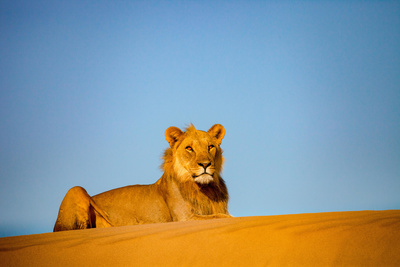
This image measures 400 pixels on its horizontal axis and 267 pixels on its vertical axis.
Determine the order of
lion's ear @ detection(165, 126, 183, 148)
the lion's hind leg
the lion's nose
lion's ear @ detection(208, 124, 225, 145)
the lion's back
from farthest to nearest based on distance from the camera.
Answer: lion's ear @ detection(208, 124, 225, 145) < lion's ear @ detection(165, 126, 183, 148) < the lion's back < the lion's nose < the lion's hind leg

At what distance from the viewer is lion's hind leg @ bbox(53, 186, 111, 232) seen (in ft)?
27.2

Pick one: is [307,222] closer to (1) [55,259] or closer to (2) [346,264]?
(2) [346,264]

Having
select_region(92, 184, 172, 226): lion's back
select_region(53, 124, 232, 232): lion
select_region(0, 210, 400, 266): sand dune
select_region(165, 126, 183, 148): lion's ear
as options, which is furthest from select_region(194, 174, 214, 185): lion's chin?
select_region(0, 210, 400, 266): sand dune

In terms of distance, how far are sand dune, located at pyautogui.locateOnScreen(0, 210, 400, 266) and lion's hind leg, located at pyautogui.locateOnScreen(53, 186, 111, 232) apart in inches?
161

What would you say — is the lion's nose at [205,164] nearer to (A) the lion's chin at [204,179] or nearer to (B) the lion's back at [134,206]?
(A) the lion's chin at [204,179]

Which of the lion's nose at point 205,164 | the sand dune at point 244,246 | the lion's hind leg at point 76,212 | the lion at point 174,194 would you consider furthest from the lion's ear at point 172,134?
the sand dune at point 244,246

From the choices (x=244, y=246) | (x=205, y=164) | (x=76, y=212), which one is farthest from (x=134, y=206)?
(x=244, y=246)

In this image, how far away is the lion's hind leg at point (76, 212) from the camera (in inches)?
327

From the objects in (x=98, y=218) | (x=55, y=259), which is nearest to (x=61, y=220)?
(x=98, y=218)

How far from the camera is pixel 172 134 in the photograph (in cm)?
955

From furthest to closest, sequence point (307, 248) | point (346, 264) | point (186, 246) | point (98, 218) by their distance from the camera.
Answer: point (98, 218) → point (186, 246) → point (307, 248) → point (346, 264)

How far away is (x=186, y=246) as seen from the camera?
3670 mm

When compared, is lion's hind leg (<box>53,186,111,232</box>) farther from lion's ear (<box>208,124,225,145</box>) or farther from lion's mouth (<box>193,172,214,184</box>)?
lion's ear (<box>208,124,225,145</box>)

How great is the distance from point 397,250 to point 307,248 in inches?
24.2
